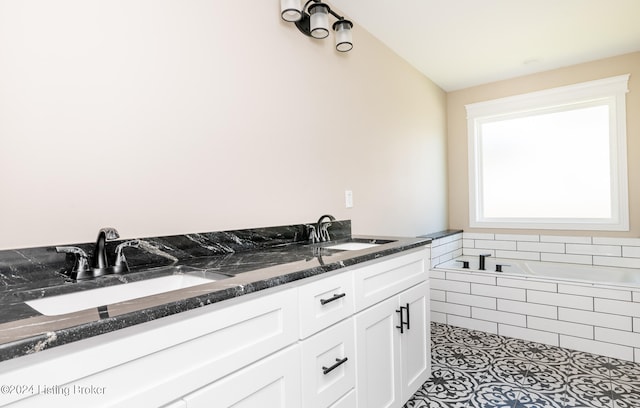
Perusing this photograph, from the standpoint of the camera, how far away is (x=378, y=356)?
1.52 m

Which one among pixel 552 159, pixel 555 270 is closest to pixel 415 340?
pixel 555 270

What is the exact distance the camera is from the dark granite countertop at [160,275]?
616 millimetres

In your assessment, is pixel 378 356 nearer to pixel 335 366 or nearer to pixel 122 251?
pixel 335 366

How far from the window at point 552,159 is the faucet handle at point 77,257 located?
3.67 meters

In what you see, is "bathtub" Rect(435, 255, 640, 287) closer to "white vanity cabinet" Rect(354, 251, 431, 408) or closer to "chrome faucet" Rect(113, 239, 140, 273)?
"white vanity cabinet" Rect(354, 251, 431, 408)

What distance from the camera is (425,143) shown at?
3.49 m

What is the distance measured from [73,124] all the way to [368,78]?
1997mm

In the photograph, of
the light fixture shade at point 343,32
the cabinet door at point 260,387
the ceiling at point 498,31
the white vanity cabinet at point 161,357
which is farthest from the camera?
the ceiling at point 498,31

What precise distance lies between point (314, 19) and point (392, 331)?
166 centimetres

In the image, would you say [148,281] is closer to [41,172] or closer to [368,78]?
[41,172]

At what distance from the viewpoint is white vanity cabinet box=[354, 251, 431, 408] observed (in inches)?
56.4

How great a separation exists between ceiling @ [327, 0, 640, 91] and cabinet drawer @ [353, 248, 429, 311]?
5.25ft

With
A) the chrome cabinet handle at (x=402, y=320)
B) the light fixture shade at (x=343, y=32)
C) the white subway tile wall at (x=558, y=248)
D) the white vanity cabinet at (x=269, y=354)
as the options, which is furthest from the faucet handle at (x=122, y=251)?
the white subway tile wall at (x=558, y=248)

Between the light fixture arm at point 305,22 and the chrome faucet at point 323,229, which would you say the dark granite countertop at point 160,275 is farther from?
the light fixture arm at point 305,22
